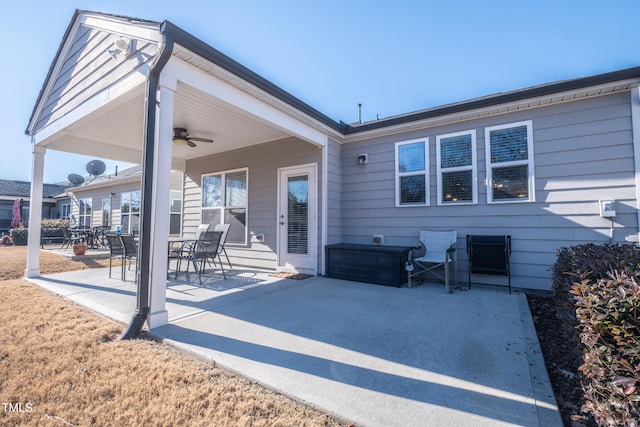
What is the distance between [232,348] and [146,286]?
1.08 m

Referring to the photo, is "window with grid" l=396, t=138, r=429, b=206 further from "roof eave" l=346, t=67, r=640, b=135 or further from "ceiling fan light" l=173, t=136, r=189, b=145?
"ceiling fan light" l=173, t=136, r=189, b=145

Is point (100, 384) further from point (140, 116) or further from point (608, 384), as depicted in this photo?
point (140, 116)

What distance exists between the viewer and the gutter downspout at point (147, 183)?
8.84ft

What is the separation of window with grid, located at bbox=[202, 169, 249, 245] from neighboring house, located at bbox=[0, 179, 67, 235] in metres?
16.0

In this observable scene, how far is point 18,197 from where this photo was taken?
17125mm

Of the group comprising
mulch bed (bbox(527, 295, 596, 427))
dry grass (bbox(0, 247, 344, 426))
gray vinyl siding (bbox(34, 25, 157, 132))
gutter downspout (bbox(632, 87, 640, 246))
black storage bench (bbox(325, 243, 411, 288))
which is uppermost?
gray vinyl siding (bbox(34, 25, 157, 132))

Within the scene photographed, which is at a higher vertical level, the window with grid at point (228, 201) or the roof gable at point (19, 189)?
the roof gable at point (19, 189)

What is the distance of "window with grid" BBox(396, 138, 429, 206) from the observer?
5.00 metres

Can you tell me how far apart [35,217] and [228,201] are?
343 cm

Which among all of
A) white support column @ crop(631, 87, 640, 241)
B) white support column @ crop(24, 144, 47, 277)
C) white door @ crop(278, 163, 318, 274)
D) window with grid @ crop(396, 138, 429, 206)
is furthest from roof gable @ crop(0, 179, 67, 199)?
white support column @ crop(631, 87, 640, 241)

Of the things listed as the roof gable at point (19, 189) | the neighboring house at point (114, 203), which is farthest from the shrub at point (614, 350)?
the roof gable at point (19, 189)

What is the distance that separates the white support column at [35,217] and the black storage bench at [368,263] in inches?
211

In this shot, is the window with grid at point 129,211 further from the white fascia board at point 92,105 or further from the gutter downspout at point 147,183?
the gutter downspout at point 147,183

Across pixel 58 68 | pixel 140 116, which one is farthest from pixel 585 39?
pixel 58 68
